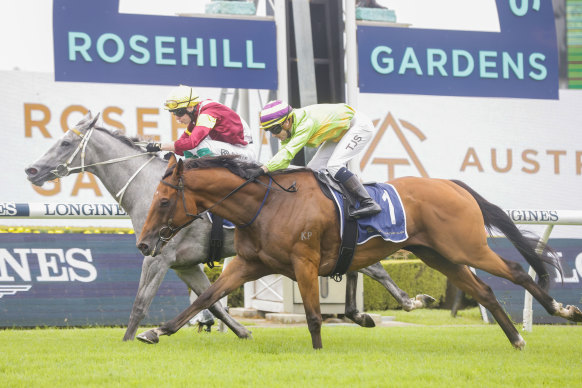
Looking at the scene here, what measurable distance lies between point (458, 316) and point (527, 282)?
3.89 m

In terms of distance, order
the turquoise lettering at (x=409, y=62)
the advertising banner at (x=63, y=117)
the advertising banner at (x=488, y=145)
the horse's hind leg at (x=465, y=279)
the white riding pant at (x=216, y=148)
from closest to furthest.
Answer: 1. the horse's hind leg at (x=465, y=279)
2. the white riding pant at (x=216, y=148)
3. the turquoise lettering at (x=409, y=62)
4. the advertising banner at (x=63, y=117)
5. the advertising banner at (x=488, y=145)

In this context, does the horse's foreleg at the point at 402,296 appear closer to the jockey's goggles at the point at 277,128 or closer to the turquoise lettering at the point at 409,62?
the jockey's goggles at the point at 277,128

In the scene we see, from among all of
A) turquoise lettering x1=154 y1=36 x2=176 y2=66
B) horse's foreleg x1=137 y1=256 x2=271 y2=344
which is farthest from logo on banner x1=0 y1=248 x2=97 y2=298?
horse's foreleg x1=137 y1=256 x2=271 y2=344

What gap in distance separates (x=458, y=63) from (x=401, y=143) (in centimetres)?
495

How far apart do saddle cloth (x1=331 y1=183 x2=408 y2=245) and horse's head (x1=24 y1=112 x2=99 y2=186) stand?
214cm

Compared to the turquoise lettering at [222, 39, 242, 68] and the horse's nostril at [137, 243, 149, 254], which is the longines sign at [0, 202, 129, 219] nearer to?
the horse's nostril at [137, 243, 149, 254]

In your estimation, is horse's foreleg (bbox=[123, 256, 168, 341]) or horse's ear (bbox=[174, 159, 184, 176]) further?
horse's foreleg (bbox=[123, 256, 168, 341])

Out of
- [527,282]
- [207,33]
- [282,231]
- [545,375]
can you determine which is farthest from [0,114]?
[545,375]

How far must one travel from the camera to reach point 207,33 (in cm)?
878

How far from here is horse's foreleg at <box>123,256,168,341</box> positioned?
19.6 feet

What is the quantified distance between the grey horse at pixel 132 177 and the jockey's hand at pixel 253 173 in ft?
3.03

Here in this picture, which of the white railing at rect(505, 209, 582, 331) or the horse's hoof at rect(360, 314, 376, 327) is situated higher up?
the white railing at rect(505, 209, 582, 331)

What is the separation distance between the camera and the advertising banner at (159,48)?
8.52 metres

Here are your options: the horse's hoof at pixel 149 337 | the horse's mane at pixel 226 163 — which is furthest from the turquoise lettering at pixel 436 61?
the horse's hoof at pixel 149 337
